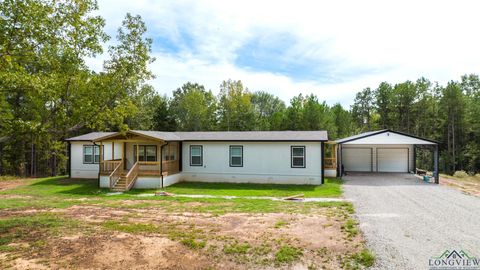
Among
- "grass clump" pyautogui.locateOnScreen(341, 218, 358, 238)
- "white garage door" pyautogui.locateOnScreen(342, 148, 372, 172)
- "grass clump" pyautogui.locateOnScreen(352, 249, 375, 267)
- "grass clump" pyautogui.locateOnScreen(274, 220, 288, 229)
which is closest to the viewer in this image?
"grass clump" pyautogui.locateOnScreen(352, 249, 375, 267)

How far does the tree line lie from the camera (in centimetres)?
799

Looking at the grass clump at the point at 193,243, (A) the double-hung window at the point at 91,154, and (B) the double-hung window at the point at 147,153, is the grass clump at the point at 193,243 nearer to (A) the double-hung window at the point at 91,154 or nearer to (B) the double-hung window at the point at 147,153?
(B) the double-hung window at the point at 147,153

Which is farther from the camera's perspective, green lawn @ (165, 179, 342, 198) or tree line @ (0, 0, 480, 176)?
green lawn @ (165, 179, 342, 198)

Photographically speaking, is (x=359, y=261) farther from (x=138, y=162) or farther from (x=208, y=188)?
(x=138, y=162)

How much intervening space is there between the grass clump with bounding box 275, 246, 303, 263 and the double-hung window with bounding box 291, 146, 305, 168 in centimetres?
1142

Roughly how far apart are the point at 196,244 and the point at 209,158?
12309 mm

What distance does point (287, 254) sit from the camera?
20.2 feet

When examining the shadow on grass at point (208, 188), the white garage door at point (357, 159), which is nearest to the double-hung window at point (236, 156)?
the shadow on grass at point (208, 188)

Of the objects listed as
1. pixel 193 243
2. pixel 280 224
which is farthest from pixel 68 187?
pixel 280 224

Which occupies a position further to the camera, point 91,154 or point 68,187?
point 91,154

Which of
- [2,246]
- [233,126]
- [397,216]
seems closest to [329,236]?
[397,216]

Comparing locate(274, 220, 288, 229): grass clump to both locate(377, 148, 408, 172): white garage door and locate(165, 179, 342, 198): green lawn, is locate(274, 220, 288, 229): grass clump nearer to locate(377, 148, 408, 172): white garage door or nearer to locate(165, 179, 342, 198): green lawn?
locate(165, 179, 342, 198): green lawn

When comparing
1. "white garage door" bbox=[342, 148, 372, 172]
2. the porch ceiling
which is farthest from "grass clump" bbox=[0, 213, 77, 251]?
"white garage door" bbox=[342, 148, 372, 172]

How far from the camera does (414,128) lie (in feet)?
133
